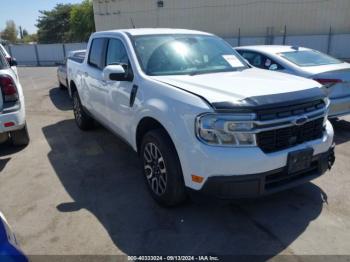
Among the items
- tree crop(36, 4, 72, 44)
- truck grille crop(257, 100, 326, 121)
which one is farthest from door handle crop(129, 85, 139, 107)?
tree crop(36, 4, 72, 44)

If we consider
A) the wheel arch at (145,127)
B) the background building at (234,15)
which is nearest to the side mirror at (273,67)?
the wheel arch at (145,127)

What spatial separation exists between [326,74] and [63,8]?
66202mm

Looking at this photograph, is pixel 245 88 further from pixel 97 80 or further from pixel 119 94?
pixel 97 80

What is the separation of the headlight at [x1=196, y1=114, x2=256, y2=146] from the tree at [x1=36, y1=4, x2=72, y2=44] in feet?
214

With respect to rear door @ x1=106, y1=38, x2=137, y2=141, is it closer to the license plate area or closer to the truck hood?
the truck hood

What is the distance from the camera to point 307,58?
6.11m

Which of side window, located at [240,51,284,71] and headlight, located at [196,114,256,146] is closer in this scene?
headlight, located at [196,114,256,146]

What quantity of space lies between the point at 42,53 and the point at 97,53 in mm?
27962

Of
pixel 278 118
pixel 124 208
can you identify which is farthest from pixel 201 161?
pixel 124 208

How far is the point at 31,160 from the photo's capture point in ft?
16.8

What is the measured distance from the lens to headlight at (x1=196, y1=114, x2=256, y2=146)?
9.11 ft

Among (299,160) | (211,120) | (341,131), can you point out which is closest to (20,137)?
(211,120)

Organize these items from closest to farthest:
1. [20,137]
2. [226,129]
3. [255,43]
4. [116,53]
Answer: [226,129] → [116,53] → [20,137] → [255,43]

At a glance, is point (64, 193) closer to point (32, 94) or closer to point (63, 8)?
point (32, 94)
